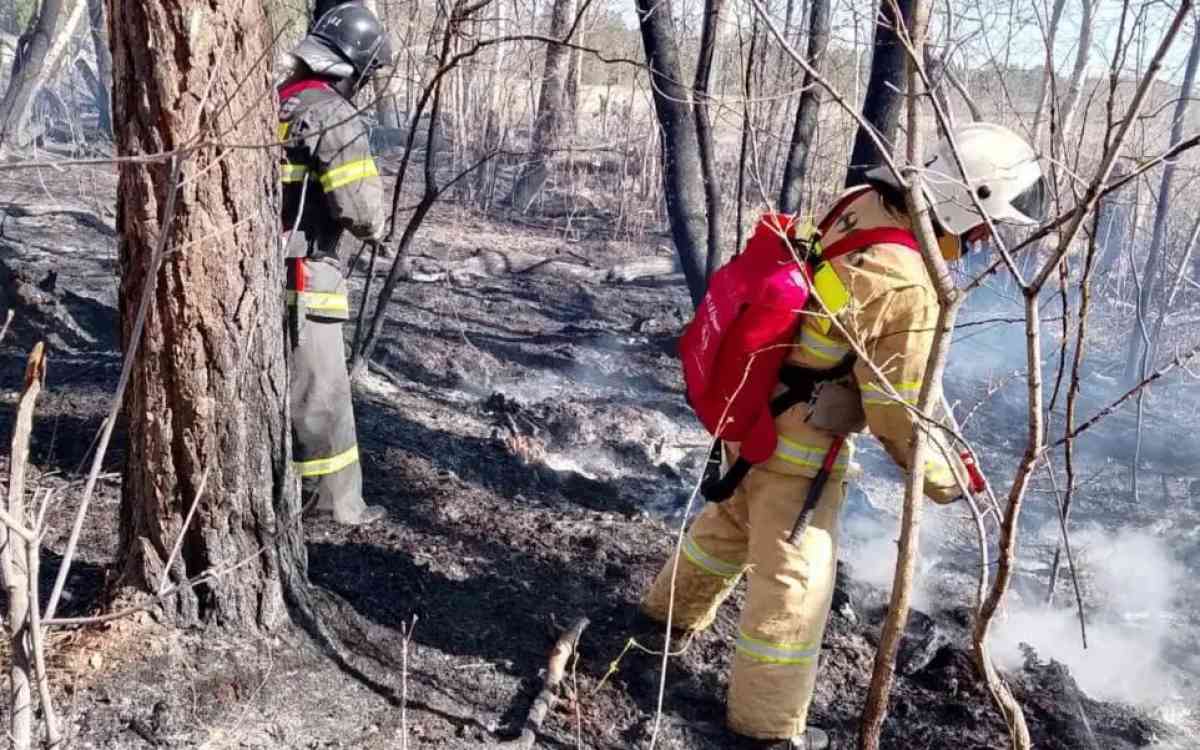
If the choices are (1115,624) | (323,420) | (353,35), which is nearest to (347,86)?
(353,35)

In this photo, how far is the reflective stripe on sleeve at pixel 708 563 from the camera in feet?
11.0

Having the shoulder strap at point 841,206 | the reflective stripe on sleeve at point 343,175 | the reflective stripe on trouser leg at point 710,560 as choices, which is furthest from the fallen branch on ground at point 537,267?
the shoulder strap at point 841,206

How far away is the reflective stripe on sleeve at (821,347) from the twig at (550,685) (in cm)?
118

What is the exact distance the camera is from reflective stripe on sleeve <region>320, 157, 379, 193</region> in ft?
12.7

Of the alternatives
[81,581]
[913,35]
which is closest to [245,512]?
[81,581]

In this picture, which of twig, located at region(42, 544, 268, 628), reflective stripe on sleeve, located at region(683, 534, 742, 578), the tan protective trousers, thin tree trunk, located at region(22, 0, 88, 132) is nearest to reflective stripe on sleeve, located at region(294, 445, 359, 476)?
reflective stripe on sleeve, located at region(683, 534, 742, 578)

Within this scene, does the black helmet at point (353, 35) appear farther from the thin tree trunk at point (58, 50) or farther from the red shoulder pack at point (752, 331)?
the thin tree trunk at point (58, 50)

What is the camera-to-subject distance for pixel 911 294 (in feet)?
8.91

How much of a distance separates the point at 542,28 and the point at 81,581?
38.6 feet

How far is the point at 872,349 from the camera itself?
280 centimetres

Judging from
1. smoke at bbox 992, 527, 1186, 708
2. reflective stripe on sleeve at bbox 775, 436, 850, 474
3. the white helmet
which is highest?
the white helmet

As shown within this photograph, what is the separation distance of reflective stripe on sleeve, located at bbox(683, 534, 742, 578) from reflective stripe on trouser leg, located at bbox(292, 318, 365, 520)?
1.49m

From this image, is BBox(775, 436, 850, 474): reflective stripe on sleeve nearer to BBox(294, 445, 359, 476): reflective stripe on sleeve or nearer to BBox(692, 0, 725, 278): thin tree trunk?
BBox(294, 445, 359, 476): reflective stripe on sleeve

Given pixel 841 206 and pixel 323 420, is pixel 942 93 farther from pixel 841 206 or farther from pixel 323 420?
pixel 323 420
